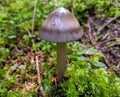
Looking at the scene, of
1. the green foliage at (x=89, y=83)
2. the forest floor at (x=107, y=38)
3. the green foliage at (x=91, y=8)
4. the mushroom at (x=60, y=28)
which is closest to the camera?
the mushroom at (x=60, y=28)

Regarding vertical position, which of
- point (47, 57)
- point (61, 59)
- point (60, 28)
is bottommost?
point (47, 57)

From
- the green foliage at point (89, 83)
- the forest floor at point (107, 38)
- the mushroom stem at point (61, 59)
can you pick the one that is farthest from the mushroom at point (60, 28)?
the forest floor at point (107, 38)

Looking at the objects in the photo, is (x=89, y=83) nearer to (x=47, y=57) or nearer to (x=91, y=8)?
(x=47, y=57)

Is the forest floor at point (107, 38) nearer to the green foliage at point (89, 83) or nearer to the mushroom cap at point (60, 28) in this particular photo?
the green foliage at point (89, 83)

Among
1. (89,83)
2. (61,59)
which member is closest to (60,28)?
(61,59)

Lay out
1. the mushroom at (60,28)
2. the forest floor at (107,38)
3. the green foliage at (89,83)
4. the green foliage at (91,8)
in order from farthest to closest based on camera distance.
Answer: the green foliage at (91,8) → the forest floor at (107,38) → the green foliage at (89,83) → the mushroom at (60,28)

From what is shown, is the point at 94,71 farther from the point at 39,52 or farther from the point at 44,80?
the point at 39,52

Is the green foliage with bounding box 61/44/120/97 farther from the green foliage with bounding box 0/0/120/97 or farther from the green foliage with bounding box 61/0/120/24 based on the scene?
the green foliage with bounding box 61/0/120/24
